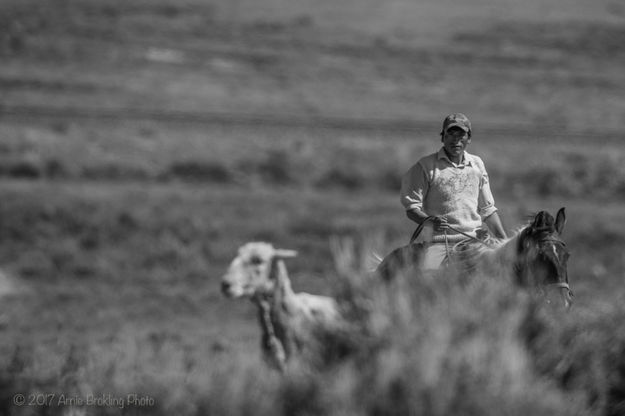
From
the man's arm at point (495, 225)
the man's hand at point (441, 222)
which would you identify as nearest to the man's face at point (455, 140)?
the man's hand at point (441, 222)

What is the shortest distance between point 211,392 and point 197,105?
112 feet

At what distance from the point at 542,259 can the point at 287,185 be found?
23177 mm

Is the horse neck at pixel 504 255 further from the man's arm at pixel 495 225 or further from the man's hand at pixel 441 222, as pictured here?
→ the man's hand at pixel 441 222

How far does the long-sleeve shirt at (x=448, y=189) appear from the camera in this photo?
31.5 ft

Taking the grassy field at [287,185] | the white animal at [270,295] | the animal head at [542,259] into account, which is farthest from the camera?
the white animal at [270,295]

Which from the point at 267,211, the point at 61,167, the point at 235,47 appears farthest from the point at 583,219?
the point at 235,47

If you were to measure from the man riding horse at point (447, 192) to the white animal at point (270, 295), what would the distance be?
166 inches

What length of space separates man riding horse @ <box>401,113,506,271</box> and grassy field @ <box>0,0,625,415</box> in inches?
39.3

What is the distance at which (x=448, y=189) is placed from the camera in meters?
9.61

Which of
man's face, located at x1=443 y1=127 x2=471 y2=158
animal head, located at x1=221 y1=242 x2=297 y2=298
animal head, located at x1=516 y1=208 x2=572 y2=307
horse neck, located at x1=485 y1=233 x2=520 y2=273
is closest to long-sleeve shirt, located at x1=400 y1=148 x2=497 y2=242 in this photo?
man's face, located at x1=443 y1=127 x2=471 y2=158

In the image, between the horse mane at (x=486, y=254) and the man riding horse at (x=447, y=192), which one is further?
the horse mane at (x=486, y=254)

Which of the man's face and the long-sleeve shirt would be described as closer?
the man's face

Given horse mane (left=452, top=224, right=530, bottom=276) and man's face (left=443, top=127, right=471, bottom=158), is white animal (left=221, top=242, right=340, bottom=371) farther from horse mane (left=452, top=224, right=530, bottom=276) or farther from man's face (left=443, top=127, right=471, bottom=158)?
man's face (left=443, top=127, right=471, bottom=158)

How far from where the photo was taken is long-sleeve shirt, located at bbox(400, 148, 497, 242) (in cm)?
959
